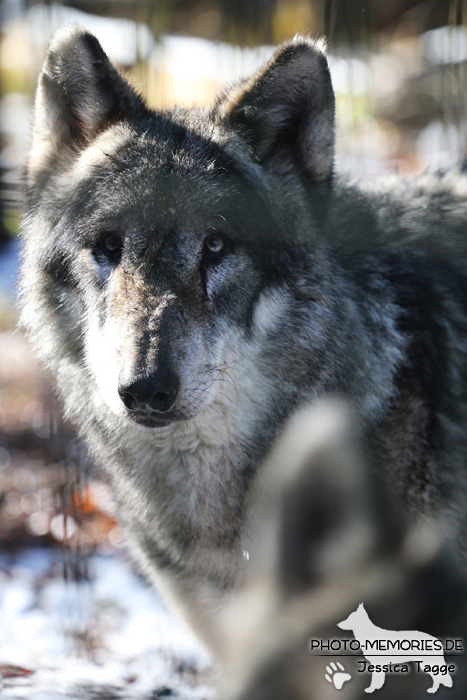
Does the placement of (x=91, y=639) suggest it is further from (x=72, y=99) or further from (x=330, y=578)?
(x=72, y=99)

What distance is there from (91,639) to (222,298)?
255 centimetres

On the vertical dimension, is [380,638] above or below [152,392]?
below

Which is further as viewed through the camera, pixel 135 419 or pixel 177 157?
pixel 177 157

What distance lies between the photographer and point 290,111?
2.56m

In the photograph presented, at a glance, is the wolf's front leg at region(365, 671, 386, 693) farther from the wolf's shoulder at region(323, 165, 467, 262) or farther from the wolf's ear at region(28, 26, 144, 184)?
the wolf's ear at region(28, 26, 144, 184)

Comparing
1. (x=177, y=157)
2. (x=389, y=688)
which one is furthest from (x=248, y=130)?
(x=389, y=688)

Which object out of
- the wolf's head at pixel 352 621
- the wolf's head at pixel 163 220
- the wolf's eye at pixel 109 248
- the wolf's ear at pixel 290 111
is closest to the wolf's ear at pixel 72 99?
the wolf's head at pixel 163 220

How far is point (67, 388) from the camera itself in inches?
114

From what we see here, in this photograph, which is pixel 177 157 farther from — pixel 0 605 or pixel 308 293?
pixel 0 605

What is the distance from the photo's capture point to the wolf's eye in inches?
95.6

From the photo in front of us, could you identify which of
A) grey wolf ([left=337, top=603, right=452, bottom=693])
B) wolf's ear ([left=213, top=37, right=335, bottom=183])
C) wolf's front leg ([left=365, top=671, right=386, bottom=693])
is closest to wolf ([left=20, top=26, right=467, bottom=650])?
wolf's ear ([left=213, top=37, right=335, bottom=183])

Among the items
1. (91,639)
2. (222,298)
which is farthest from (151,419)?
(91,639)

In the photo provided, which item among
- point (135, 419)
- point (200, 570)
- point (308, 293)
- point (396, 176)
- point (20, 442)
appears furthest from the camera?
point (20, 442)

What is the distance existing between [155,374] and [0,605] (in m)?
2.78
